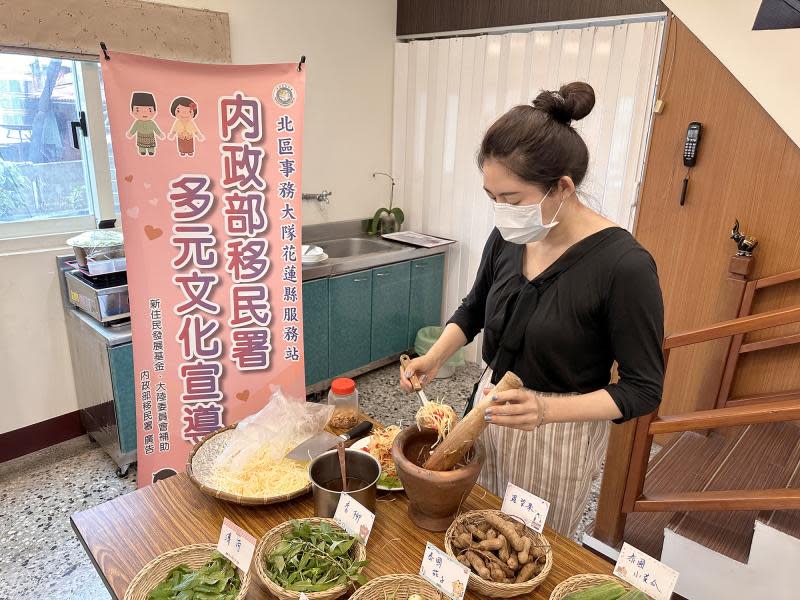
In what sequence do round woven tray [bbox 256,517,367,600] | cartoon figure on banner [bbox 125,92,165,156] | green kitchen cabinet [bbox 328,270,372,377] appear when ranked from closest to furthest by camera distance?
round woven tray [bbox 256,517,367,600]
cartoon figure on banner [bbox 125,92,165,156]
green kitchen cabinet [bbox 328,270,372,377]

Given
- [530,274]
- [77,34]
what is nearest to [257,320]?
[530,274]

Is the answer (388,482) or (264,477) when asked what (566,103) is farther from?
(264,477)

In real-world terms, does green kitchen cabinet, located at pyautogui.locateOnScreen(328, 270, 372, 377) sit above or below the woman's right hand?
below

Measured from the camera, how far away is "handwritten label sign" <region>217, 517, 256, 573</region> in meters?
1.04

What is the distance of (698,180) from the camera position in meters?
2.80

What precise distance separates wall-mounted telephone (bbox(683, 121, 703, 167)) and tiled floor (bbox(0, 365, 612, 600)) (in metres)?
1.74

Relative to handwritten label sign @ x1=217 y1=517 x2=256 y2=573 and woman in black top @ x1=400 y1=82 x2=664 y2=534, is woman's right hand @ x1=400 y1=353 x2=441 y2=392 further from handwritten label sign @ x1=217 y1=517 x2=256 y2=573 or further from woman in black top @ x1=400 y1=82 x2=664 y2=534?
handwritten label sign @ x1=217 y1=517 x2=256 y2=573

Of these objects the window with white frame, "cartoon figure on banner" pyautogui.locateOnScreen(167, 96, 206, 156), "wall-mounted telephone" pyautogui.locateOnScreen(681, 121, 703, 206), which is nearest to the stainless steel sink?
the window with white frame

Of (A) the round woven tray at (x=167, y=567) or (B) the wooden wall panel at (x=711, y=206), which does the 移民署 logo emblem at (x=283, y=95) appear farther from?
(B) the wooden wall panel at (x=711, y=206)

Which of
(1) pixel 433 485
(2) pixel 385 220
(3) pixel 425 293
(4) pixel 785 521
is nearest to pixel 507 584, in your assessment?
(1) pixel 433 485

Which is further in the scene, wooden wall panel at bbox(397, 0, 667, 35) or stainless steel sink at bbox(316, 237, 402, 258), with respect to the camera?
stainless steel sink at bbox(316, 237, 402, 258)

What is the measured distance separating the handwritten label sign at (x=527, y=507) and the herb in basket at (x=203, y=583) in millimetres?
568

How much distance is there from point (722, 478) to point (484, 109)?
2.54 metres

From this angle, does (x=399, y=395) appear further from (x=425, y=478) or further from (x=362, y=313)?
(x=425, y=478)
